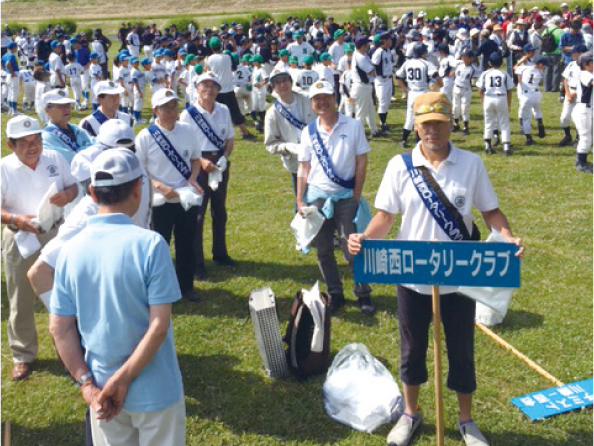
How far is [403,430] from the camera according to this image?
4.63 metres

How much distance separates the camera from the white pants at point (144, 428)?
3.24 m

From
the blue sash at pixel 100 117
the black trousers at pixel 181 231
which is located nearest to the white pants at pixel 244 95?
the blue sash at pixel 100 117

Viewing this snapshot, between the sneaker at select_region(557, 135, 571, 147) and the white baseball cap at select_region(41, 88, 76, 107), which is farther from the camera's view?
the sneaker at select_region(557, 135, 571, 147)

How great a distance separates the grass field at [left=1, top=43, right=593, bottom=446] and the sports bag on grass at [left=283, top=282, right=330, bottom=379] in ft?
0.45

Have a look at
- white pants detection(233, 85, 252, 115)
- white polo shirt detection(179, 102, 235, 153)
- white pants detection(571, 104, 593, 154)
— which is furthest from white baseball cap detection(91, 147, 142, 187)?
white pants detection(233, 85, 252, 115)

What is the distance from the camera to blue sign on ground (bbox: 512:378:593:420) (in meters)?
4.87

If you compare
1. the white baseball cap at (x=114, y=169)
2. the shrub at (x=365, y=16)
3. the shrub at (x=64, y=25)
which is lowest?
the white baseball cap at (x=114, y=169)

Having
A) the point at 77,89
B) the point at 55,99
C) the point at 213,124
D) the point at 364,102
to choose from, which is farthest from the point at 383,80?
the point at 77,89

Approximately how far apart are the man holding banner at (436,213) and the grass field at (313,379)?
652mm

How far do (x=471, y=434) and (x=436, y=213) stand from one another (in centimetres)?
156

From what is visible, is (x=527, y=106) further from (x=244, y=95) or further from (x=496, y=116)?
(x=244, y=95)

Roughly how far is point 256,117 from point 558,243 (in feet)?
35.3

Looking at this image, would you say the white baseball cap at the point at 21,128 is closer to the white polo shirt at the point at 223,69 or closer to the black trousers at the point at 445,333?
the black trousers at the point at 445,333

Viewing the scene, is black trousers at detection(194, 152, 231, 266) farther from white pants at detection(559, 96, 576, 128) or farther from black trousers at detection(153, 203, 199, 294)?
white pants at detection(559, 96, 576, 128)
